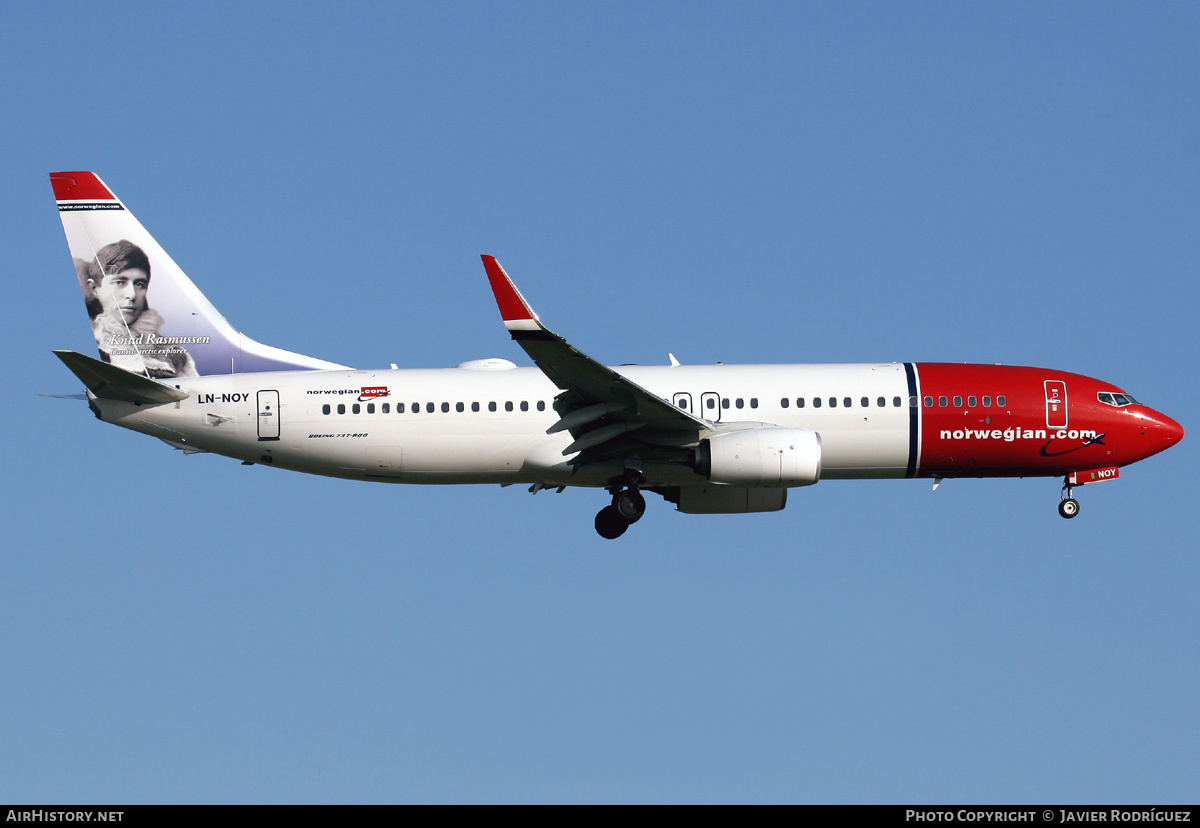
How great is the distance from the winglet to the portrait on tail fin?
1103 cm

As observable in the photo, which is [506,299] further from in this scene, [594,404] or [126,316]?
[126,316]

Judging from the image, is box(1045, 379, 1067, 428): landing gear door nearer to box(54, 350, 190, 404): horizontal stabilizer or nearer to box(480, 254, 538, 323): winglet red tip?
box(480, 254, 538, 323): winglet red tip

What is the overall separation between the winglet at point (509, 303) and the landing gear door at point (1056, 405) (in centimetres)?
1513

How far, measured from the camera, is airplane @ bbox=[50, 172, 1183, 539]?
37531 millimetres

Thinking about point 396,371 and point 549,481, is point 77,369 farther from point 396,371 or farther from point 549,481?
point 549,481

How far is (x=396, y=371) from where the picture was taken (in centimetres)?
3891

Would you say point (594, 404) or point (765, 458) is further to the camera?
point (594, 404)

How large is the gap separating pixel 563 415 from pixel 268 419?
8.05 meters

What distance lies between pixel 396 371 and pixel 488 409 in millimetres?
3036

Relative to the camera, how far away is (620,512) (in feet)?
126

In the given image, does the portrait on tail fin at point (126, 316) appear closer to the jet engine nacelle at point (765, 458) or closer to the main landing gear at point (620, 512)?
the main landing gear at point (620, 512)

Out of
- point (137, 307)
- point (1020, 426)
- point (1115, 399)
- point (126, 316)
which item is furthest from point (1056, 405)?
point (126, 316)

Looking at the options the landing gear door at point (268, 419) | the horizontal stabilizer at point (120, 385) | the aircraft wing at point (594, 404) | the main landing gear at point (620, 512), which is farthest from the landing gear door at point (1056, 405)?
the horizontal stabilizer at point (120, 385)

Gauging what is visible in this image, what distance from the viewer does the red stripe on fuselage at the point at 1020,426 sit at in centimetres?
3834
